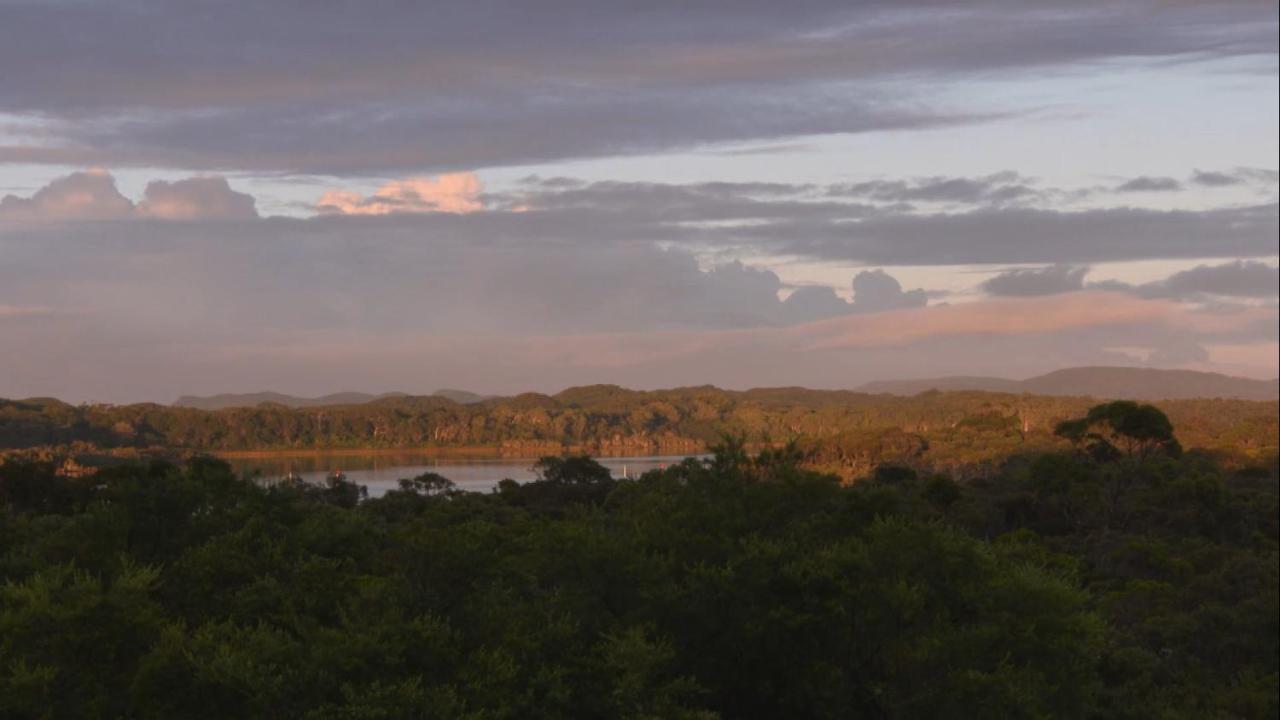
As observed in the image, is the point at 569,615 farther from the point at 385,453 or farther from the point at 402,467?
the point at 385,453

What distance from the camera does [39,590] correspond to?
1769 centimetres

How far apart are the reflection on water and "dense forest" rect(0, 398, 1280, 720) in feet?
247

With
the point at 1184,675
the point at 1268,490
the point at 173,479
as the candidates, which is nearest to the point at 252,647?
the point at 173,479

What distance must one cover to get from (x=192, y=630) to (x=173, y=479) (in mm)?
A: 4710

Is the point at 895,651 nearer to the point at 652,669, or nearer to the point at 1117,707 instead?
the point at 652,669

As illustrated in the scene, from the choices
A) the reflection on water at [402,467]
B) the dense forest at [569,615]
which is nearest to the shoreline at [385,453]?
the reflection on water at [402,467]

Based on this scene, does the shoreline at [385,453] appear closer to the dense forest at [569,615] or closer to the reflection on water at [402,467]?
the reflection on water at [402,467]

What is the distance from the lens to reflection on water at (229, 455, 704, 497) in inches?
4705

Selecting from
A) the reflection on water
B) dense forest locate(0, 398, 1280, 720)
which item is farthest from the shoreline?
dense forest locate(0, 398, 1280, 720)

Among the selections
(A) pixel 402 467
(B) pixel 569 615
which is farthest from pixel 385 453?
(B) pixel 569 615

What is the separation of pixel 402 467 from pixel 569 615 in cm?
13629

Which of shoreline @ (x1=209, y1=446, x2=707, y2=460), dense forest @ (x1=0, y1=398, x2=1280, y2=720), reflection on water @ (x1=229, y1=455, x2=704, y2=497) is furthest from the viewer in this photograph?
shoreline @ (x1=209, y1=446, x2=707, y2=460)

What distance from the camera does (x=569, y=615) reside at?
19328 millimetres

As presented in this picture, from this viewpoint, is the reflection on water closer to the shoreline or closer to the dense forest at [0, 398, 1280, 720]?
the shoreline
